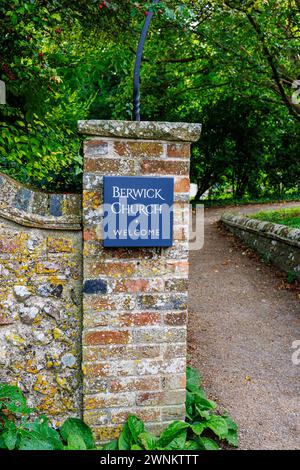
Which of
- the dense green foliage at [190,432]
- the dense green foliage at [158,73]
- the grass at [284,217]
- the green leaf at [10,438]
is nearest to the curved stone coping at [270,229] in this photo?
the grass at [284,217]

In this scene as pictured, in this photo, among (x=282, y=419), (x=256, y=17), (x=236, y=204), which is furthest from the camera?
(x=236, y=204)

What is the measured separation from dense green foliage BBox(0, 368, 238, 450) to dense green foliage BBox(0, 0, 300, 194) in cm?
221

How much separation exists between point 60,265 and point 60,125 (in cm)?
290

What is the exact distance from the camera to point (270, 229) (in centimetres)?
641

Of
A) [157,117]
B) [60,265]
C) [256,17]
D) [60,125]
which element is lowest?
[60,265]

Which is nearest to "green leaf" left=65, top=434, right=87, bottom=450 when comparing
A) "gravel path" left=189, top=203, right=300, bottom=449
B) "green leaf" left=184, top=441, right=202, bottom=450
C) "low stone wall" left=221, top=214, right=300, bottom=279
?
"green leaf" left=184, top=441, right=202, bottom=450

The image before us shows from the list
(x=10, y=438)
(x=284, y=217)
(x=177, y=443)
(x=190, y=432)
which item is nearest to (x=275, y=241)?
(x=284, y=217)

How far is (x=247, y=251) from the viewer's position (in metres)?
7.10

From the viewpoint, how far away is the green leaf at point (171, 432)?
248 centimetres

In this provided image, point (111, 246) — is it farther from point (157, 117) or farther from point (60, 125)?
point (157, 117)

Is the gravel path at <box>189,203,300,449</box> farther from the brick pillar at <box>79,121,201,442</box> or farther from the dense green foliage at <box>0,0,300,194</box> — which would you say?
the dense green foliage at <box>0,0,300,194</box>

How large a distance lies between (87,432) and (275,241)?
4.47 m

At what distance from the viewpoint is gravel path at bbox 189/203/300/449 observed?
2.97 metres

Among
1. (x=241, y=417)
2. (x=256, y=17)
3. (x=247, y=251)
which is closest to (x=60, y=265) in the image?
(x=241, y=417)
